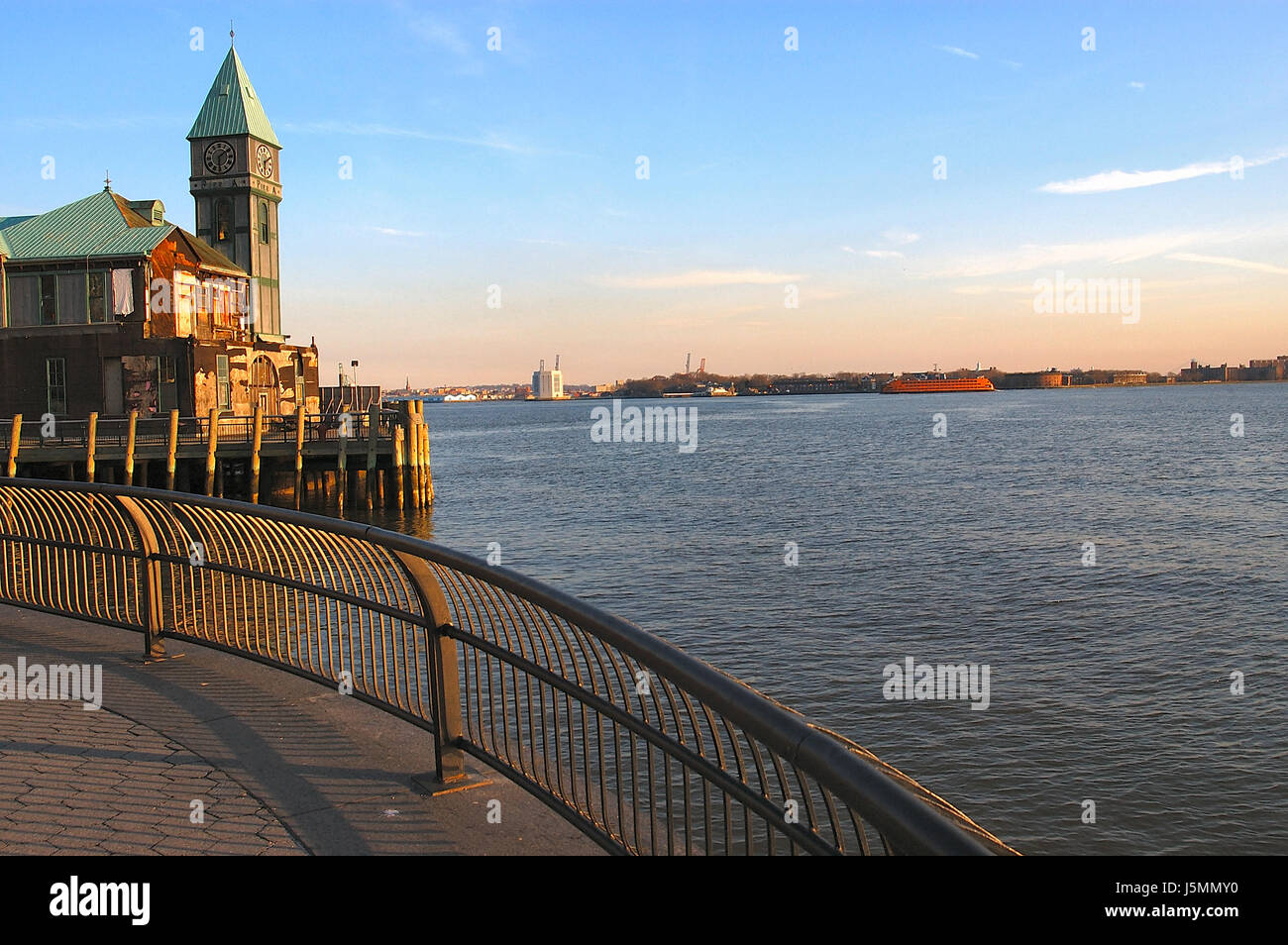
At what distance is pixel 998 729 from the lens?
45.0 feet

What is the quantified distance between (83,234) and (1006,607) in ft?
129

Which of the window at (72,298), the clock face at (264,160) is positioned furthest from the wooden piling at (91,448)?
the clock face at (264,160)

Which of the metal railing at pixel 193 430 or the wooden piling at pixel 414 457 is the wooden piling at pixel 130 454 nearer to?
the metal railing at pixel 193 430

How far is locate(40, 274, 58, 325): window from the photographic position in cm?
4288

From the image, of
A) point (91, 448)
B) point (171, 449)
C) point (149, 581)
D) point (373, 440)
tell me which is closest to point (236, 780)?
point (149, 581)

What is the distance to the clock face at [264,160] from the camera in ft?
178

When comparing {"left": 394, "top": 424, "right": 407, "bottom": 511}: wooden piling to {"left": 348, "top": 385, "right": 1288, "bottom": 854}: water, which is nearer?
{"left": 348, "top": 385, "right": 1288, "bottom": 854}: water

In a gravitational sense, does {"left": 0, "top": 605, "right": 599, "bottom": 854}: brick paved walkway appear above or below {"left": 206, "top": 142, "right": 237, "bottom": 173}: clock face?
below

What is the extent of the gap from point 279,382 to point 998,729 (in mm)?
43916

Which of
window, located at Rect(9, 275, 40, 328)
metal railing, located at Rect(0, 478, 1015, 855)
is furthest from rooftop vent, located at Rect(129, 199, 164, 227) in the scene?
metal railing, located at Rect(0, 478, 1015, 855)

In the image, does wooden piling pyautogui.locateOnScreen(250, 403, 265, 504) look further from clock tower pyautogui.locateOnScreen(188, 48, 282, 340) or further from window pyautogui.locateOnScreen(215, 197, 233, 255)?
window pyautogui.locateOnScreen(215, 197, 233, 255)

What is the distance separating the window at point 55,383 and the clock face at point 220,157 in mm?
15661
